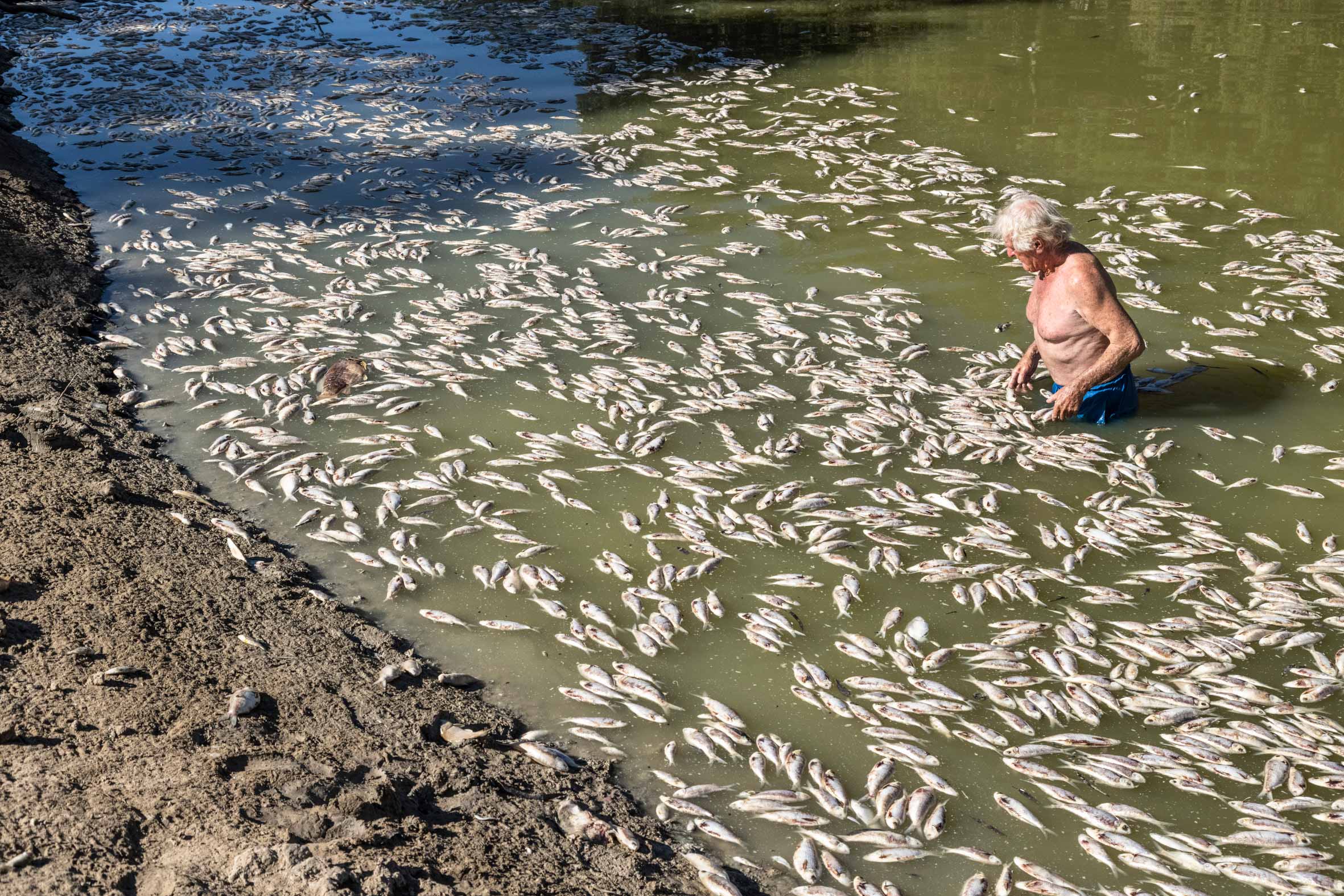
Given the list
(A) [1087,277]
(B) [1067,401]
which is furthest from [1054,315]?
(B) [1067,401]

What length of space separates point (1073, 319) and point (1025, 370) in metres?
0.54

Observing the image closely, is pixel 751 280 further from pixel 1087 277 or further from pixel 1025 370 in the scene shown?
pixel 1087 277

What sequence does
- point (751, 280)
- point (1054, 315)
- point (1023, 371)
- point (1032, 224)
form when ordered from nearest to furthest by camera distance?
point (1032, 224)
point (1054, 315)
point (1023, 371)
point (751, 280)

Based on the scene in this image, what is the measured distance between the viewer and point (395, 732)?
4.61 metres

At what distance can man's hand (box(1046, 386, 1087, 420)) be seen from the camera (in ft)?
21.9

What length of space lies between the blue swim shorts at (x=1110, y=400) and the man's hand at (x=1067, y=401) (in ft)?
0.21

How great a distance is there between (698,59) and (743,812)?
46.1 feet

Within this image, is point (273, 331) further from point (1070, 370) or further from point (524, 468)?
point (1070, 370)

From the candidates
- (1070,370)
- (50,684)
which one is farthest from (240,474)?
(1070,370)

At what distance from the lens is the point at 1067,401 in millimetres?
6688

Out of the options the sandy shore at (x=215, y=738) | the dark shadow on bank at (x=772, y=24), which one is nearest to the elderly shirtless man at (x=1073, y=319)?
the sandy shore at (x=215, y=738)

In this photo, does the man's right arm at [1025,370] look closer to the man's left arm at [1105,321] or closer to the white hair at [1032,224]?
the man's left arm at [1105,321]

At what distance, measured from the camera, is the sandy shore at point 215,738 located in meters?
3.58

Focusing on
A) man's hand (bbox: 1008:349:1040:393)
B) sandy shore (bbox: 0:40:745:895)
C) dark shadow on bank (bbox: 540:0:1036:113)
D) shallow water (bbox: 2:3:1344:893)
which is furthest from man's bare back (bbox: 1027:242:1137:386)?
dark shadow on bank (bbox: 540:0:1036:113)
